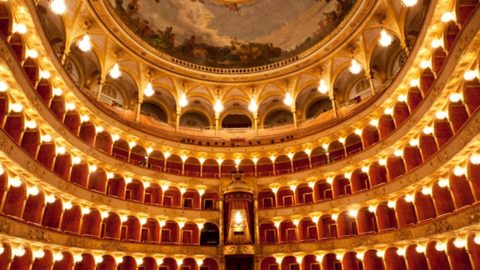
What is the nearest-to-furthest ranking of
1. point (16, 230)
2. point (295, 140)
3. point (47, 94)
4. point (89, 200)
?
1. point (16, 230)
2. point (47, 94)
3. point (89, 200)
4. point (295, 140)

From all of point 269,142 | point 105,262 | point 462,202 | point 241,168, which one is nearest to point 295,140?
point 269,142

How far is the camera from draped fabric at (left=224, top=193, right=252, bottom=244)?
98.1ft

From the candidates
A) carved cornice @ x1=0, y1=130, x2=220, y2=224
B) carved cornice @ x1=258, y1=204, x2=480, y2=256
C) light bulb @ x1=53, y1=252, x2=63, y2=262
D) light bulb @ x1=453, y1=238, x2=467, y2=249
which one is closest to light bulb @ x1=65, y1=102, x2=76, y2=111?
carved cornice @ x1=0, y1=130, x2=220, y2=224

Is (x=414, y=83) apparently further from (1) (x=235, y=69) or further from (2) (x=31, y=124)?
(2) (x=31, y=124)

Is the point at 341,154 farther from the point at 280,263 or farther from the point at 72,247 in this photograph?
the point at 72,247

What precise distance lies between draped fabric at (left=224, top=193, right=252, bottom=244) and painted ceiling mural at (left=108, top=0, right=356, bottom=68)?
15.1 meters

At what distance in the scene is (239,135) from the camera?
3894 cm

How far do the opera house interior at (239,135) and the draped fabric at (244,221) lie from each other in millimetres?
148

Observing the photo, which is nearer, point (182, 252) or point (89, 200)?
point (89, 200)

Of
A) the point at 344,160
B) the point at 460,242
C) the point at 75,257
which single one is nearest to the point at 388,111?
the point at 344,160

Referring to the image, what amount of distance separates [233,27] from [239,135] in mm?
11282

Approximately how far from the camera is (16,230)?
17.9 meters

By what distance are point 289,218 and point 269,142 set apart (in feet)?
25.8

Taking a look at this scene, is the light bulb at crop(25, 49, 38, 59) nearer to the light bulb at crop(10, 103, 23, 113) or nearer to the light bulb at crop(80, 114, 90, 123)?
the light bulb at crop(10, 103, 23, 113)
